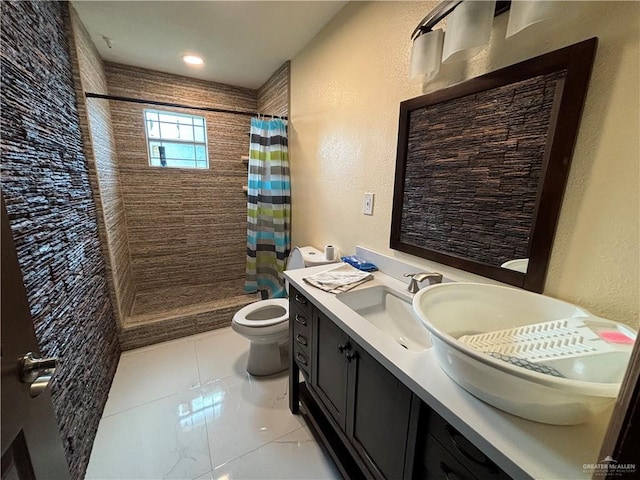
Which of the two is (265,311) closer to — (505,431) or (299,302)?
(299,302)

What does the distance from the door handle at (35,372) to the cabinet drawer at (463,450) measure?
3.10 ft

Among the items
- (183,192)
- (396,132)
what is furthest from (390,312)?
(183,192)

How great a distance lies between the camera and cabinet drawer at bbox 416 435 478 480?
615mm

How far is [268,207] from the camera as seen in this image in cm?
242

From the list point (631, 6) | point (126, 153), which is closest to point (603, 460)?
point (631, 6)

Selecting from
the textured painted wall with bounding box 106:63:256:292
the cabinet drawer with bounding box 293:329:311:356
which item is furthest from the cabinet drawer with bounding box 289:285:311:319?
the textured painted wall with bounding box 106:63:256:292

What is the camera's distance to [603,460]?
39cm

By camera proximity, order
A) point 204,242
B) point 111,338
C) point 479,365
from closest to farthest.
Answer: point 479,365
point 111,338
point 204,242

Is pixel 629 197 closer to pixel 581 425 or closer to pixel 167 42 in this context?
pixel 581 425

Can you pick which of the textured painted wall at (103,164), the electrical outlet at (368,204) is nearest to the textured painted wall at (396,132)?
the electrical outlet at (368,204)

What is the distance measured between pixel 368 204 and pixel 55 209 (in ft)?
5.22

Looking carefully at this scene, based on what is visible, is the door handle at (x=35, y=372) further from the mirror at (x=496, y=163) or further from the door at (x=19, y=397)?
the mirror at (x=496, y=163)

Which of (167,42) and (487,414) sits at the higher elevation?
(167,42)

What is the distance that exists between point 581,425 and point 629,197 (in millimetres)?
579
